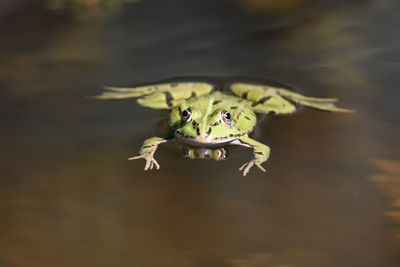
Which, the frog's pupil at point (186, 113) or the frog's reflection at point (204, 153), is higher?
the frog's pupil at point (186, 113)

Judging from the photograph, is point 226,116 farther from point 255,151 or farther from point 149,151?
point 149,151

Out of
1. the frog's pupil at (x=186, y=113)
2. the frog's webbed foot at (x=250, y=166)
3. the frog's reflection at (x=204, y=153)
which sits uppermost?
the frog's pupil at (x=186, y=113)

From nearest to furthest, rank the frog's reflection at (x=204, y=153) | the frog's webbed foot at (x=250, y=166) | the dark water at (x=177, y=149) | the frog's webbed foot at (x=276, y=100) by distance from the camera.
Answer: the dark water at (x=177, y=149)
the frog's webbed foot at (x=250, y=166)
the frog's reflection at (x=204, y=153)
the frog's webbed foot at (x=276, y=100)

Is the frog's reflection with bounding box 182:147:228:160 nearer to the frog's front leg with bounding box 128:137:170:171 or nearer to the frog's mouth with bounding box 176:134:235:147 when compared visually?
the frog's mouth with bounding box 176:134:235:147

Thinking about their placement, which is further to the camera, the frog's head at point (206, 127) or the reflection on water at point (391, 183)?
the frog's head at point (206, 127)

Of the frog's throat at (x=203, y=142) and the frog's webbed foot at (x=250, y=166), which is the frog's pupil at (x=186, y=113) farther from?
the frog's webbed foot at (x=250, y=166)

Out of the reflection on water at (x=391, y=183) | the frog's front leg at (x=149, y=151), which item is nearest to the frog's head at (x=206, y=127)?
the frog's front leg at (x=149, y=151)

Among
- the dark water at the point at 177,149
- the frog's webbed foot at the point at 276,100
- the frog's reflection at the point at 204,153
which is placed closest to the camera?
the dark water at the point at 177,149

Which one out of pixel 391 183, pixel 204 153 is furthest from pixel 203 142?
pixel 391 183

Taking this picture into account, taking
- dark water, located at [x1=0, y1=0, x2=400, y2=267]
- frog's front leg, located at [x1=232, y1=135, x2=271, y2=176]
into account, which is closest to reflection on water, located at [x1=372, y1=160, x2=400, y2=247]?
dark water, located at [x1=0, y1=0, x2=400, y2=267]
